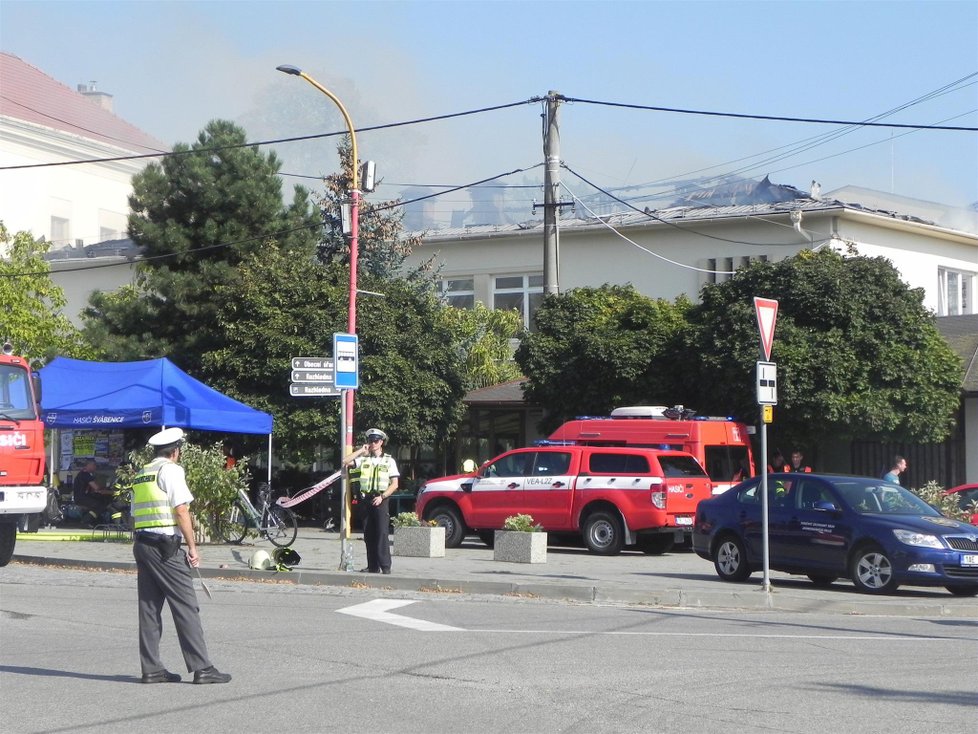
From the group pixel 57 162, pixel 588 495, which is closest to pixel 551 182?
pixel 588 495

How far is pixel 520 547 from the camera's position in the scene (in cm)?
1958

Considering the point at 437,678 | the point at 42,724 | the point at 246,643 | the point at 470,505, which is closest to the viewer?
the point at 42,724

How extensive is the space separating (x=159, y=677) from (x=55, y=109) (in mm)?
69616

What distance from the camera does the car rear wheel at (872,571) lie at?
15.7m

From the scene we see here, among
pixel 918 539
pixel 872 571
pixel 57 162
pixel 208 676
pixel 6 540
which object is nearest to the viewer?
pixel 208 676

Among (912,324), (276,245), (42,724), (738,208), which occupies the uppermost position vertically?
(738,208)

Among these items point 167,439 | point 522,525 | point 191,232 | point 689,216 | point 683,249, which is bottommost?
point 522,525

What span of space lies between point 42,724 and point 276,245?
26468mm

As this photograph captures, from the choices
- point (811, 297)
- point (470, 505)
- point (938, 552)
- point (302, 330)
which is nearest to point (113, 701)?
point (938, 552)

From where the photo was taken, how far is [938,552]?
15.4 metres

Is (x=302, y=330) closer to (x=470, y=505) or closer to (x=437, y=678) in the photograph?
(x=470, y=505)

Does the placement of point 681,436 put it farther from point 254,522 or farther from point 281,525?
point 254,522

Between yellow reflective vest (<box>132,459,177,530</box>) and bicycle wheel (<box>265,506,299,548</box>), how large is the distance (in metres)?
12.9

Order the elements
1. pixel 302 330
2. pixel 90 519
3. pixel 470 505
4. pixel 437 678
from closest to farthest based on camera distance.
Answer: pixel 437 678, pixel 470 505, pixel 90 519, pixel 302 330
